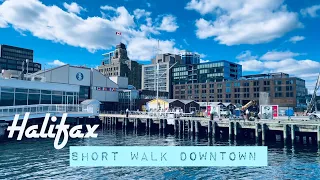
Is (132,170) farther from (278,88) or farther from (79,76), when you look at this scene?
(278,88)

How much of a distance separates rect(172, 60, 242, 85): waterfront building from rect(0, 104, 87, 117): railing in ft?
342

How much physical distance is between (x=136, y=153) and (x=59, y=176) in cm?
637

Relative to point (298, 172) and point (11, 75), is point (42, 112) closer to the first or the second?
point (11, 75)

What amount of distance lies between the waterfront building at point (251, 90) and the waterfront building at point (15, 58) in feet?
297

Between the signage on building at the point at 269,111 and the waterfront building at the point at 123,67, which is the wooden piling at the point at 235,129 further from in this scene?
the waterfront building at the point at 123,67

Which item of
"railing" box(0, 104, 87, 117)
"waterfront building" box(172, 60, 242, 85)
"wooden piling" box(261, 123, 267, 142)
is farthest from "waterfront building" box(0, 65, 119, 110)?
"waterfront building" box(172, 60, 242, 85)

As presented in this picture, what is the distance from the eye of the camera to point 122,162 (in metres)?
16.9

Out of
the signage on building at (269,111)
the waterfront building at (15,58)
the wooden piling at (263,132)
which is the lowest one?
the wooden piling at (263,132)

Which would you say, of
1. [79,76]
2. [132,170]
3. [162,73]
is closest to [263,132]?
[132,170]

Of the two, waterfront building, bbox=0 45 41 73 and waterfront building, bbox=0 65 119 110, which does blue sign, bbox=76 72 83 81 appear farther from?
waterfront building, bbox=0 45 41 73

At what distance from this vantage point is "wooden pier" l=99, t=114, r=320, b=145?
36.3 m

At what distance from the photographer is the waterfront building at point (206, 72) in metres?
141

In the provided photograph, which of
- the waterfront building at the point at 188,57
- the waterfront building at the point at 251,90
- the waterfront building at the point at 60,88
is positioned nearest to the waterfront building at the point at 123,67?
the waterfront building at the point at 188,57

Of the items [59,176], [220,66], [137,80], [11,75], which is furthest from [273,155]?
[137,80]
